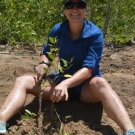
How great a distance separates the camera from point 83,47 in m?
3.07

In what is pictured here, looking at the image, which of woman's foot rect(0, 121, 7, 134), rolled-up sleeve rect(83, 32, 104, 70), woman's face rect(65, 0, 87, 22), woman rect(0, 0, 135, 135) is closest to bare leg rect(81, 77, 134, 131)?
woman rect(0, 0, 135, 135)

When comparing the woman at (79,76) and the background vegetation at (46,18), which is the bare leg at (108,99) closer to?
the woman at (79,76)

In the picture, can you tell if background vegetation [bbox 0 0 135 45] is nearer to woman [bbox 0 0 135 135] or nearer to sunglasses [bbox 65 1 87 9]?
woman [bbox 0 0 135 135]

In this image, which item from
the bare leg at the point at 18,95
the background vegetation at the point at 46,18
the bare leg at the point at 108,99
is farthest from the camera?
the background vegetation at the point at 46,18

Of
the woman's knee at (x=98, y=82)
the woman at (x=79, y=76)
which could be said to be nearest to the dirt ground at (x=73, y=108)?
the woman at (x=79, y=76)

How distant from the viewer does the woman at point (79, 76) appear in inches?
110

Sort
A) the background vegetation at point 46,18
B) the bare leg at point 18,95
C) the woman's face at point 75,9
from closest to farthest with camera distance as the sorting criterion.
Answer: the bare leg at point 18,95
the woman's face at point 75,9
the background vegetation at point 46,18

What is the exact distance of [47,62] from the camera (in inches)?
123

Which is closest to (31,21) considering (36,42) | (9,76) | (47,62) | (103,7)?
(36,42)

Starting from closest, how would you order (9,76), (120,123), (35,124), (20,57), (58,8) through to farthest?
(120,123)
(35,124)
(9,76)
(20,57)
(58,8)

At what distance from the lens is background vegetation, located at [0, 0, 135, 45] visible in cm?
613

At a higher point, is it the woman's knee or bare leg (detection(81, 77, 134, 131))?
the woman's knee

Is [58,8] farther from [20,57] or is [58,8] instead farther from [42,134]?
[42,134]

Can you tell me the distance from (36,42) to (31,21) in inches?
20.7
